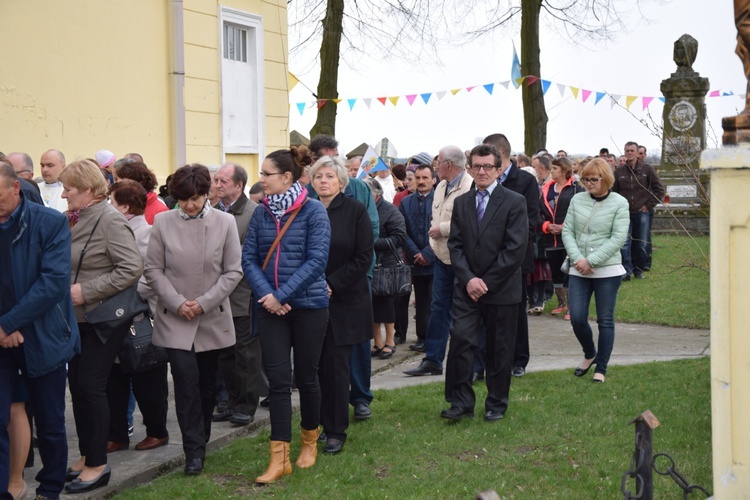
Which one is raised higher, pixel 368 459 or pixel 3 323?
pixel 3 323

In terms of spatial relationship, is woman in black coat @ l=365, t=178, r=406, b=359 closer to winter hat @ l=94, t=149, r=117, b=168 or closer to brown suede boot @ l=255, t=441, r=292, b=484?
winter hat @ l=94, t=149, r=117, b=168

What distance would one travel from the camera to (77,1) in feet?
39.6

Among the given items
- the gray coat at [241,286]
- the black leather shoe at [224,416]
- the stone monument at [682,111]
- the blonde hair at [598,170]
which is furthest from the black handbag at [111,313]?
the stone monument at [682,111]

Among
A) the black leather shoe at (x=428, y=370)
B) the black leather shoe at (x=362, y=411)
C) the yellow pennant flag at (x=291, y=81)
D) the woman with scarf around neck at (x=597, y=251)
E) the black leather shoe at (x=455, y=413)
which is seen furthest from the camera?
the yellow pennant flag at (x=291, y=81)

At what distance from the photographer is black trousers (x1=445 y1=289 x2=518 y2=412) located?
7.48 meters

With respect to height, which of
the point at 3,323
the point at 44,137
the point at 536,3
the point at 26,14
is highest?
the point at 536,3

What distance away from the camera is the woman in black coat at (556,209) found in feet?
41.0

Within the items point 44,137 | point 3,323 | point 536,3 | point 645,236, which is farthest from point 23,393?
point 536,3

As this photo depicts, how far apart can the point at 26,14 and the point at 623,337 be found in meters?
7.84

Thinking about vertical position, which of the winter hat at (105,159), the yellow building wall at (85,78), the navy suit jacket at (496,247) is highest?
the yellow building wall at (85,78)

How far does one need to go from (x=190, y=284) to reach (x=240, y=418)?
1.59 metres

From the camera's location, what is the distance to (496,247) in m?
7.51

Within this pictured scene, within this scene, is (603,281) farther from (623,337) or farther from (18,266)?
(18,266)

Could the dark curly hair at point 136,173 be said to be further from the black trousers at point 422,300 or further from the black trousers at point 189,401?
the black trousers at point 422,300
